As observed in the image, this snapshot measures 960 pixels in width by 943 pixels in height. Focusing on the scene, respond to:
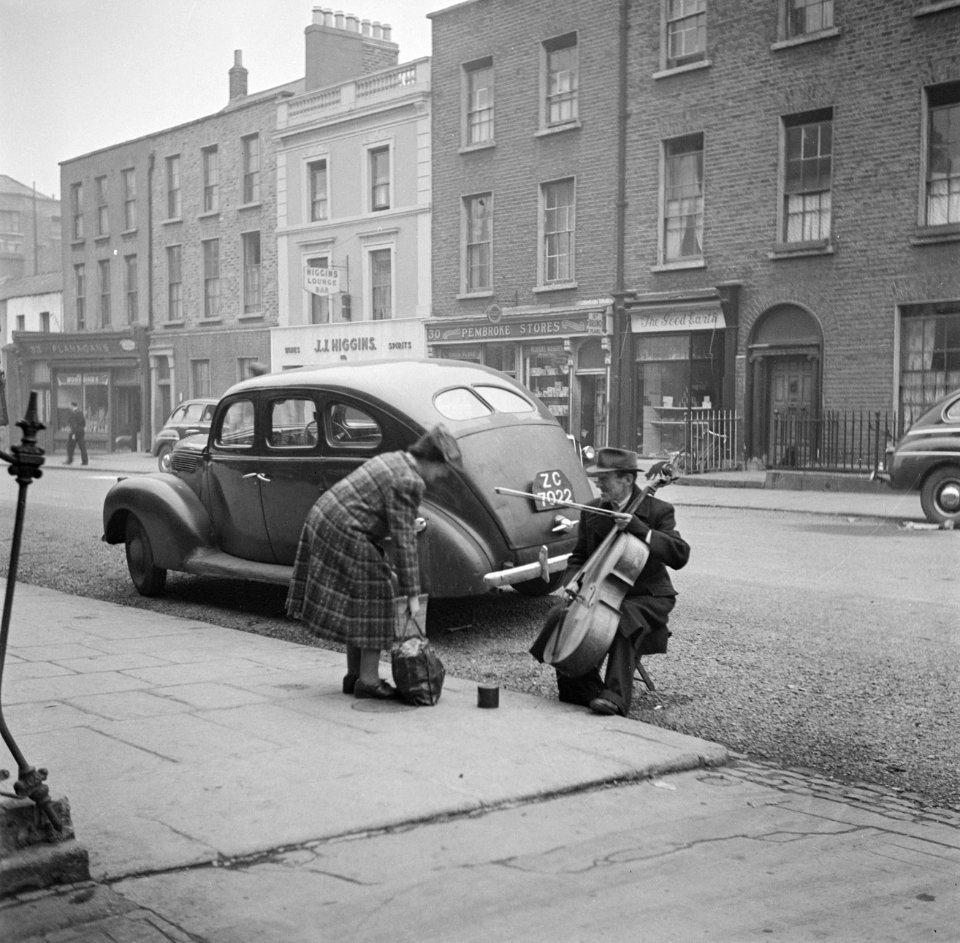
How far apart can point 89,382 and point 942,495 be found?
10792mm

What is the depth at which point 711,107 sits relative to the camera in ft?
37.1

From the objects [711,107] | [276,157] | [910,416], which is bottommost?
[910,416]

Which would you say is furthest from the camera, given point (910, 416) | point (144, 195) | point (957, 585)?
point (910, 416)

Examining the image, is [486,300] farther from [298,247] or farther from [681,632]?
[681,632]

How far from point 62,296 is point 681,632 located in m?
4.57

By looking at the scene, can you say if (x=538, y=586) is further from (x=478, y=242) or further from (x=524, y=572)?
(x=478, y=242)

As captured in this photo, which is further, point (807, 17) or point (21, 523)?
point (807, 17)

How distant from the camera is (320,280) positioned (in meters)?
7.94

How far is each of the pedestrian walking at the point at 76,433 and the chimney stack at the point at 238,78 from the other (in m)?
2.13

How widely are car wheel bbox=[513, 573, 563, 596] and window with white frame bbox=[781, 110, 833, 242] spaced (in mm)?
4876

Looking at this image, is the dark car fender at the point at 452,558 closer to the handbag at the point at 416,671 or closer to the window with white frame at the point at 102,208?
the handbag at the point at 416,671

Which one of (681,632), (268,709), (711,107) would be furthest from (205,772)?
(711,107)

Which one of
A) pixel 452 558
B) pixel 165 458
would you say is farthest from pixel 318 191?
pixel 452 558

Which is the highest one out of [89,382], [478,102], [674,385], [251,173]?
[478,102]
